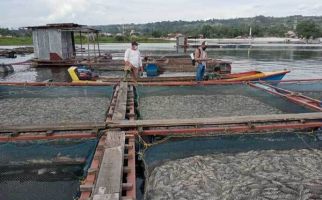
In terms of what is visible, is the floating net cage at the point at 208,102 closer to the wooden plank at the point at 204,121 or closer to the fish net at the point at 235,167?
the wooden plank at the point at 204,121

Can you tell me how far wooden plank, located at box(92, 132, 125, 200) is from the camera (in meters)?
4.02

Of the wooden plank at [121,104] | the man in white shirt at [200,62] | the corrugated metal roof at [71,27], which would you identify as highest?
the corrugated metal roof at [71,27]

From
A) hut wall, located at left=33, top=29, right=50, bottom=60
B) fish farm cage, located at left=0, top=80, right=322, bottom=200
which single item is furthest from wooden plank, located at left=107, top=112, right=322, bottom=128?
hut wall, located at left=33, top=29, right=50, bottom=60

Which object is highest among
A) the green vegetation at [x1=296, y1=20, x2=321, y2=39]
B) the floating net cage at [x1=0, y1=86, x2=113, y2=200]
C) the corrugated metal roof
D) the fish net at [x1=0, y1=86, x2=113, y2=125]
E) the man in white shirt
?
the green vegetation at [x1=296, y1=20, x2=321, y2=39]

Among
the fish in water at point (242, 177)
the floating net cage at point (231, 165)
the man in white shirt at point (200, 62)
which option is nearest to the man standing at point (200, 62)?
the man in white shirt at point (200, 62)

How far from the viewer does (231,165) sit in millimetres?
5754

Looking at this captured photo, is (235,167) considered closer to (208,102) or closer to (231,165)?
(231,165)

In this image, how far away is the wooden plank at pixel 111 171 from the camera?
402cm

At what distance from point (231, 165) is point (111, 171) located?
2319 millimetres

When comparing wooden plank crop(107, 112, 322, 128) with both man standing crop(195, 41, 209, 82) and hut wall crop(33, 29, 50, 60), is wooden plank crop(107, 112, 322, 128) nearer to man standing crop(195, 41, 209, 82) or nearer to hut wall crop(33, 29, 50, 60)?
man standing crop(195, 41, 209, 82)

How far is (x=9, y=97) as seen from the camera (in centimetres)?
1188

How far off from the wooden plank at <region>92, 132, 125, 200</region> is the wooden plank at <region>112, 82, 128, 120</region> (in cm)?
142

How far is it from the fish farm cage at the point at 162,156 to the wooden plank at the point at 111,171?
0.5 inches

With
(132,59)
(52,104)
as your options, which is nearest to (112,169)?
(52,104)
